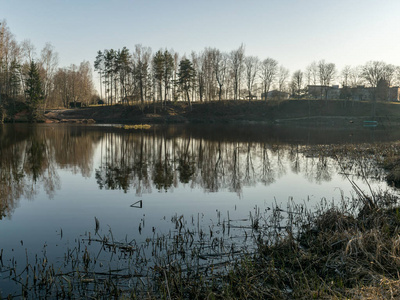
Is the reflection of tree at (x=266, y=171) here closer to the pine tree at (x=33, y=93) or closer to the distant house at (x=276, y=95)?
the pine tree at (x=33, y=93)

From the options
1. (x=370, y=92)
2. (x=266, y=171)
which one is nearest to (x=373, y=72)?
(x=370, y=92)

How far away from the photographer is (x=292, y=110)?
84.3m

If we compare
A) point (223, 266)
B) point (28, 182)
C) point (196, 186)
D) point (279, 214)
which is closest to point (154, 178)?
point (196, 186)

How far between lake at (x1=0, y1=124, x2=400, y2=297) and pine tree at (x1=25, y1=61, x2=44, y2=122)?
141ft

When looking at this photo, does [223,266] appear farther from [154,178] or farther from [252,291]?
[154,178]

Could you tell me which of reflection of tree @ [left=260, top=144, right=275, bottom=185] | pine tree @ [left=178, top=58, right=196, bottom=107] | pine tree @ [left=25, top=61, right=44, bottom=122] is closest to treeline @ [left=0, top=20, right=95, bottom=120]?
pine tree @ [left=25, top=61, right=44, bottom=122]

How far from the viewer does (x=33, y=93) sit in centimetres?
6303

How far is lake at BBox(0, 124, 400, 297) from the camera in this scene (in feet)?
28.0

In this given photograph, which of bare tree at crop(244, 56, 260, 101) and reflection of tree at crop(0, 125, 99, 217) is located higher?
bare tree at crop(244, 56, 260, 101)

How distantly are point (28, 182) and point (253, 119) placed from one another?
67.8 metres

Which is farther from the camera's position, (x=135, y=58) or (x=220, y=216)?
(x=135, y=58)

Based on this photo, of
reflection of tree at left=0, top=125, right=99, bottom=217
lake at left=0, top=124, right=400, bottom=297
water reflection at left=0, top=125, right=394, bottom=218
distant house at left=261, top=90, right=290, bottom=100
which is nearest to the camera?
lake at left=0, top=124, right=400, bottom=297

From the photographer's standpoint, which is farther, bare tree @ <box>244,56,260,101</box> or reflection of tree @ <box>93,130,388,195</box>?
bare tree @ <box>244,56,260,101</box>

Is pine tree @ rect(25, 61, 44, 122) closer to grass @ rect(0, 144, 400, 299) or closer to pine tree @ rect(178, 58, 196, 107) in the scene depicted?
pine tree @ rect(178, 58, 196, 107)
